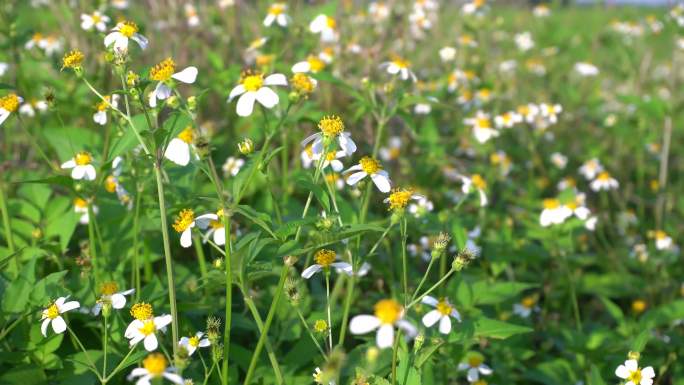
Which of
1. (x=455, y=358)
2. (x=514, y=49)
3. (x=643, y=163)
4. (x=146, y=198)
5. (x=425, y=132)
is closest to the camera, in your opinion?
(x=455, y=358)

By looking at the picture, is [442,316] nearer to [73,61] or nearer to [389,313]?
[389,313]

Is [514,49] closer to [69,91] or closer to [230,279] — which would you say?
[69,91]

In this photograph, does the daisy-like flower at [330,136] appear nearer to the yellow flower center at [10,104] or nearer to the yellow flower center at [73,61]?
the yellow flower center at [73,61]

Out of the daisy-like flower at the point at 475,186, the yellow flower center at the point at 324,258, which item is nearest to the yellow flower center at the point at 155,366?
the yellow flower center at the point at 324,258

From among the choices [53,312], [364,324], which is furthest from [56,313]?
[364,324]

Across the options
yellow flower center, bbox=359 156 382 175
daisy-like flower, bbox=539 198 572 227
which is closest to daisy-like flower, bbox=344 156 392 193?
yellow flower center, bbox=359 156 382 175

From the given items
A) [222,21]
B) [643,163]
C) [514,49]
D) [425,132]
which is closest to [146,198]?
[425,132]

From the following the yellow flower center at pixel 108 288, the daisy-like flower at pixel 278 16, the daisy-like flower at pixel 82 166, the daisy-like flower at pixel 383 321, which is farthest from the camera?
the daisy-like flower at pixel 278 16

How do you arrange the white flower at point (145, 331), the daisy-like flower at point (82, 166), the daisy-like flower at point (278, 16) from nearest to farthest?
the white flower at point (145, 331), the daisy-like flower at point (82, 166), the daisy-like flower at point (278, 16)
